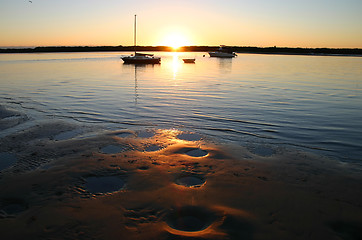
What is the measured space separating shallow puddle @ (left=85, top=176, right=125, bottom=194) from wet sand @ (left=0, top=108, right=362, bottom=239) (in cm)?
2

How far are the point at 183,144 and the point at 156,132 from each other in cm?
174

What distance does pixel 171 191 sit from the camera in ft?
17.5

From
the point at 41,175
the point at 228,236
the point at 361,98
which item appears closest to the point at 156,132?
the point at 41,175

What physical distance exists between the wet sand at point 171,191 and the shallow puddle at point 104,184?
0.07 feet

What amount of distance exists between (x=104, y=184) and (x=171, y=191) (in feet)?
5.18

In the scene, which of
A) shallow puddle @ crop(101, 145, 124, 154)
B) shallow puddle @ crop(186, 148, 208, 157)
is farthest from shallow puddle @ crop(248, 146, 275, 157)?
shallow puddle @ crop(101, 145, 124, 154)

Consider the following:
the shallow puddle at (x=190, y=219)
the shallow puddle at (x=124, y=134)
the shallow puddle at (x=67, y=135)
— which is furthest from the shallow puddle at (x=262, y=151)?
the shallow puddle at (x=67, y=135)

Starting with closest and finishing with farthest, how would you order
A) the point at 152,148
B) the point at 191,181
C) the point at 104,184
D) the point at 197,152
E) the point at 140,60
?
the point at 104,184, the point at 191,181, the point at 197,152, the point at 152,148, the point at 140,60

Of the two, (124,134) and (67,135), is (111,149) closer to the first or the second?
(124,134)

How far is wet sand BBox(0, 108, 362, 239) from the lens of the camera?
417 cm

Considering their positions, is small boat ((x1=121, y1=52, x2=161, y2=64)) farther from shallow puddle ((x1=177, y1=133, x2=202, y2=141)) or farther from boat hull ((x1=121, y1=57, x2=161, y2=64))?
shallow puddle ((x1=177, y1=133, x2=202, y2=141))

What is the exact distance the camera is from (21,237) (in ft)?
12.9

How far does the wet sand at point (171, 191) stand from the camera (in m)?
4.17

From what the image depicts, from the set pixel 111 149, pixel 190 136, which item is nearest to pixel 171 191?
pixel 111 149
